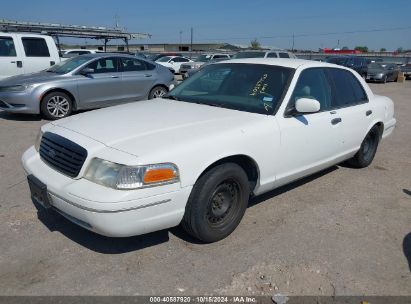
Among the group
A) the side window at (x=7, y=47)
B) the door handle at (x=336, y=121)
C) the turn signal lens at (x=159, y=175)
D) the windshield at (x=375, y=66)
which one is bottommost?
the windshield at (x=375, y=66)

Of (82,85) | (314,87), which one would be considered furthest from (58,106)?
(314,87)

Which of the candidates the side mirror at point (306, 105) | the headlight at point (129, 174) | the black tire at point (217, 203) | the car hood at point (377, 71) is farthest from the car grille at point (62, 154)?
the car hood at point (377, 71)

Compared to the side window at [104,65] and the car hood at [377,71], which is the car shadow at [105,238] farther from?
the car hood at [377,71]

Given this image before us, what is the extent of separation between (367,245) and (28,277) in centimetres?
290

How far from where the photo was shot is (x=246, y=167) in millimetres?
3674

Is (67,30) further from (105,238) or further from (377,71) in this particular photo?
(377,71)

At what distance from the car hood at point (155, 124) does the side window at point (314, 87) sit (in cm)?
67

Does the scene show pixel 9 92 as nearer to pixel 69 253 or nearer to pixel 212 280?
pixel 69 253

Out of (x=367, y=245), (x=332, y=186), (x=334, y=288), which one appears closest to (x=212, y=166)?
(x=334, y=288)

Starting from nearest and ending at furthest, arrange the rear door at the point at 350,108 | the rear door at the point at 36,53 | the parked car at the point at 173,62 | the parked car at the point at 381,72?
the rear door at the point at 350,108 < the rear door at the point at 36,53 < the parked car at the point at 381,72 < the parked car at the point at 173,62

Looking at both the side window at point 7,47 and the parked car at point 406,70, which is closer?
the side window at point 7,47

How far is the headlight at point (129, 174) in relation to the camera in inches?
110

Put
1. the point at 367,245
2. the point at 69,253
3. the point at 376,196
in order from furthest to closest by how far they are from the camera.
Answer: the point at 376,196 → the point at 367,245 → the point at 69,253

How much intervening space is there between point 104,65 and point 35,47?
2501 mm
